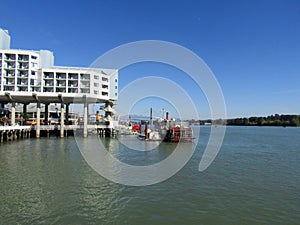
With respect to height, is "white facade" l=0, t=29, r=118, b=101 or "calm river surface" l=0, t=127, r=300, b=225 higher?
"white facade" l=0, t=29, r=118, b=101

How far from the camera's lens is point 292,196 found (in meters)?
10.3

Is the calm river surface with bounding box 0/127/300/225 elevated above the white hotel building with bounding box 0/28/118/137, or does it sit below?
below

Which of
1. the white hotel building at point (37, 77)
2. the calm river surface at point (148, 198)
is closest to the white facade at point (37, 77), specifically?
the white hotel building at point (37, 77)

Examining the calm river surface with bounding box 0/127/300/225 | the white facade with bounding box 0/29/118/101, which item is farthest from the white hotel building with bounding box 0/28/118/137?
the calm river surface with bounding box 0/127/300/225

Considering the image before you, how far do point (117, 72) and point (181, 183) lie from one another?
2659 inches

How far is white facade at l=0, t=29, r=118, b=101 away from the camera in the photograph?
62.6m

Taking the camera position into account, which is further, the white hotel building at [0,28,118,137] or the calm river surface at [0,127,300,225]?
the white hotel building at [0,28,118,137]

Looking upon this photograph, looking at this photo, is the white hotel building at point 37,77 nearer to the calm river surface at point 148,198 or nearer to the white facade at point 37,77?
the white facade at point 37,77

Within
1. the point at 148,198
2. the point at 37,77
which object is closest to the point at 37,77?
the point at 37,77

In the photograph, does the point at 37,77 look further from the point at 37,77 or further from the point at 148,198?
the point at 148,198

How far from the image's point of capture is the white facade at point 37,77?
62562 mm

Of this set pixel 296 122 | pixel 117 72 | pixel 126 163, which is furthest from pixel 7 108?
pixel 296 122

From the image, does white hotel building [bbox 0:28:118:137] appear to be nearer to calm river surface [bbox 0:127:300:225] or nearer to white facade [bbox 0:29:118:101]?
white facade [bbox 0:29:118:101]

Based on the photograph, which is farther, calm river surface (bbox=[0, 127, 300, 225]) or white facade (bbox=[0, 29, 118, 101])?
white facade (bbox=[0, 29, 118, 101])
